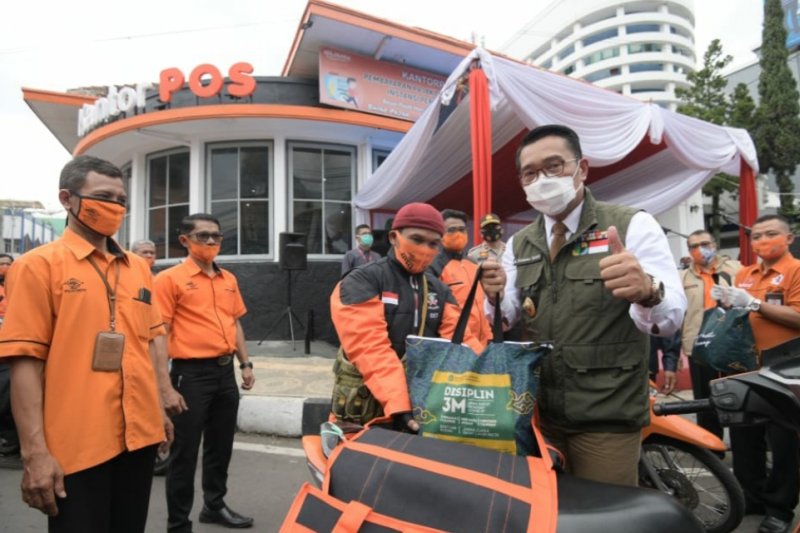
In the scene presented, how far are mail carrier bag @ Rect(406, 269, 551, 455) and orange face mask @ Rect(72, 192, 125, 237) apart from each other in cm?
138

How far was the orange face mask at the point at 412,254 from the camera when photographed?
2.11 meters

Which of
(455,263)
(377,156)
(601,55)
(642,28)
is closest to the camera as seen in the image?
(455,263)

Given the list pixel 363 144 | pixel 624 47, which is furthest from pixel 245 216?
pixel 624 47

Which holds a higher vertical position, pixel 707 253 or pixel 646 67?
pixel 646 67

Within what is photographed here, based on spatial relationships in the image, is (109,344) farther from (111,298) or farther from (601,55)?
(601,55)

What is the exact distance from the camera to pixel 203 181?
954 cm

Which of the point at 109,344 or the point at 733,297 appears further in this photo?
the point at 733,297

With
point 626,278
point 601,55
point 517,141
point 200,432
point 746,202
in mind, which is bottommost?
point 200,432

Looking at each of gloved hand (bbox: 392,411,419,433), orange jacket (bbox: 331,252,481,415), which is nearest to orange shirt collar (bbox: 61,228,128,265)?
orange jacket (bbox: 331,252,481,415)

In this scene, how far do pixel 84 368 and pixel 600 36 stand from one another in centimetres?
8064

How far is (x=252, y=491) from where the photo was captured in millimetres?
3445

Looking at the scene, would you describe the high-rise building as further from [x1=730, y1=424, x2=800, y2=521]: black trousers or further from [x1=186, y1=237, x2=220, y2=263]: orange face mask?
[x1=186, y1=237, x2=220, y2=263]: orange face mask

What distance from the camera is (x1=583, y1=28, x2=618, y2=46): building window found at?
226 feet

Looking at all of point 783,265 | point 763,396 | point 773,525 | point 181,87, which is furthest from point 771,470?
point 181,87
